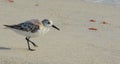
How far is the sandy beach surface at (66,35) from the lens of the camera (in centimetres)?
830

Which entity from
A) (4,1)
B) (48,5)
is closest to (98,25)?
(48,5)

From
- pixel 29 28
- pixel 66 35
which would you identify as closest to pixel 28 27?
pixel 29 28

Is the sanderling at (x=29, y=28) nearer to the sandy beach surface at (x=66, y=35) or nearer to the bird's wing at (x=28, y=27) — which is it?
the bird's wing at (x=28, y=27)

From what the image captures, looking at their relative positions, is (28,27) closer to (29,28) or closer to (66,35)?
(29,28)

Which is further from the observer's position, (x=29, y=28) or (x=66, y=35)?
(x=66, y=35)

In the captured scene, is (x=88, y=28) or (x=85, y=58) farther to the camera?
(x=88, y=28)

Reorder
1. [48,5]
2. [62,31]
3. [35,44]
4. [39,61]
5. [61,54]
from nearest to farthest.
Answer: [39,61] < [61,54] < [35,44] < [62,31] < [48,5]

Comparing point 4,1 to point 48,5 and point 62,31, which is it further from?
point 62,31

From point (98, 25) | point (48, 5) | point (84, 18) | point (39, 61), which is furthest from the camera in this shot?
point (48, 5)

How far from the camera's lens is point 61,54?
28.0ft

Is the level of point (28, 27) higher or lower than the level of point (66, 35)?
higher

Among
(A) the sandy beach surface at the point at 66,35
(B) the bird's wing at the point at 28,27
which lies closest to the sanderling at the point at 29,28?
(B) the bird's wing at the point at 28,27

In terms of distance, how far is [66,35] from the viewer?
10305 millimetres

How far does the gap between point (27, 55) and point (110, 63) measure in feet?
4.63
